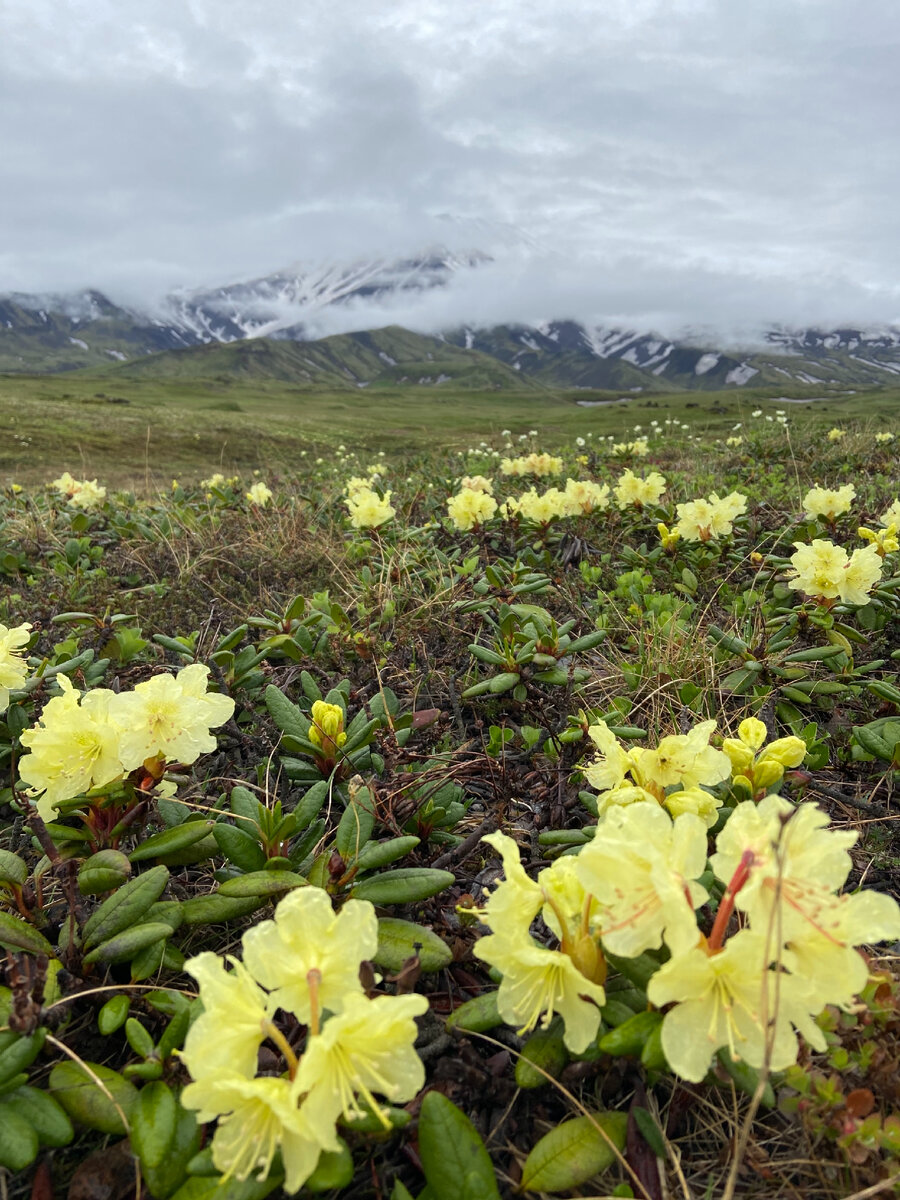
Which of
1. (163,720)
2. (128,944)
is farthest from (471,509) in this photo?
(128,944)

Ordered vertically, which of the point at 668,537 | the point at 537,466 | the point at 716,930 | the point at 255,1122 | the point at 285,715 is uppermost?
the point at 537,466

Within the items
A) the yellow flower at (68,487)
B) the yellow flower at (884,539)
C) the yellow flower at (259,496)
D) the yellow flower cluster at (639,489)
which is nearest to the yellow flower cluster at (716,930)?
the yellow flower at (884,539)

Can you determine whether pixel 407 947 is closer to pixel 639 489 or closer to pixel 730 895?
pixel 730 895

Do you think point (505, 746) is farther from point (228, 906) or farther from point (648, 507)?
point (648, 507)

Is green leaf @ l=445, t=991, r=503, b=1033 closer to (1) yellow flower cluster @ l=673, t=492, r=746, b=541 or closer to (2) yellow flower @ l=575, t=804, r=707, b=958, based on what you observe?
(2) yellow flower @ l=575, t=804, r=707, b=958

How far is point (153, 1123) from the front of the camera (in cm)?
121

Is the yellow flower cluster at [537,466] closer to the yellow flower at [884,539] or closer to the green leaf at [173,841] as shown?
the yellow flower at [884,539]

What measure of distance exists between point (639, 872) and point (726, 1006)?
9.3 inches

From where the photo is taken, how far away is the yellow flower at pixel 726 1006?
1040 millimetres

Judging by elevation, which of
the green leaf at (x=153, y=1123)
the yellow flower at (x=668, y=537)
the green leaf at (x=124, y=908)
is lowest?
the green leaf at (x=153, y=1123)

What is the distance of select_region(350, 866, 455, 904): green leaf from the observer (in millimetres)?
1609

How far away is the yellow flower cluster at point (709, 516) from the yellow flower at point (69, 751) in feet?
11.1

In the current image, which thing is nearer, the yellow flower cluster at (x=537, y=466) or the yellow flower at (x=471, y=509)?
the yellow flower at (x=471, y=509)

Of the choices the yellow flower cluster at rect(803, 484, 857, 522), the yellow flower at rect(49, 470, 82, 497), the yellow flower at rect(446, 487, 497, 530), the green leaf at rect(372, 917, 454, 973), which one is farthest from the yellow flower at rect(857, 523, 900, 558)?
the yellow flower at rect(49, 470, 82, 497)
